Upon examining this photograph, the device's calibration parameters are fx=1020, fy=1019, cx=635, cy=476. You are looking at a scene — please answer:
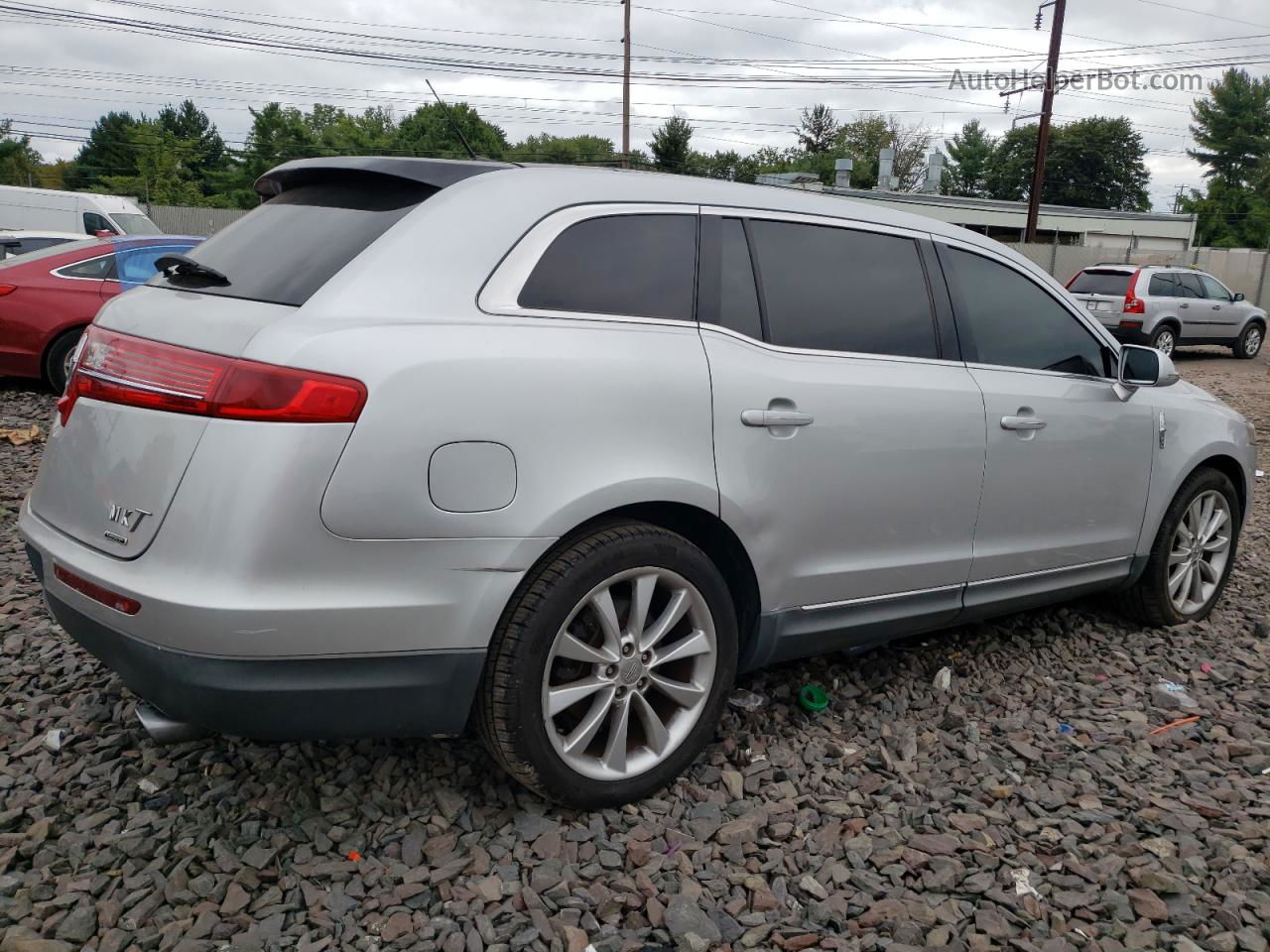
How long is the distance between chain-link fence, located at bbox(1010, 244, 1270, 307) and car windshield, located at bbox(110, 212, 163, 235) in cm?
Result: 2106

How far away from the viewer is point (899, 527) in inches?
130

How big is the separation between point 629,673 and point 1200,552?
321cm

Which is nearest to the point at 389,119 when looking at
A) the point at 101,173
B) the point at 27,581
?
the point at 101,173

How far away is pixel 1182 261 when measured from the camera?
108ft

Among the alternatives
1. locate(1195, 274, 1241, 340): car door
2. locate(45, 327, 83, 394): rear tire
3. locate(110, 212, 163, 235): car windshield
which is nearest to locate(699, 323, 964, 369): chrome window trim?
locate(45, 327, 83, 394): rear tire

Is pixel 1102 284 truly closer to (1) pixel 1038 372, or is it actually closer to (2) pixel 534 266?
(1) pixel 1038 372

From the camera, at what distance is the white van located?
18.1 meters

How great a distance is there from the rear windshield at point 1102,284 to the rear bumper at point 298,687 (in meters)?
16.9

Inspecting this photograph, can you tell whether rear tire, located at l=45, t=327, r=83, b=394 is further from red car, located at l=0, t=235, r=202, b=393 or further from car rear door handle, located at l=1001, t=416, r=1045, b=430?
car rear door handle, located at l=1001, t=416, r=1045, b=430

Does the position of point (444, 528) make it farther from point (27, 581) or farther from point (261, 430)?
point (27, 581)

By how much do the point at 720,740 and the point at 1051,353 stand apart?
2004 mm

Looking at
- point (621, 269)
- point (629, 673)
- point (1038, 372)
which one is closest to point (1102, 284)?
point (1038, 372)

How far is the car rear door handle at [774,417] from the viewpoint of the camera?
2.86m

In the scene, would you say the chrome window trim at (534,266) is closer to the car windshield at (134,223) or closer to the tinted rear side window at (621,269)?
the tinted rear side window at (621,269)
